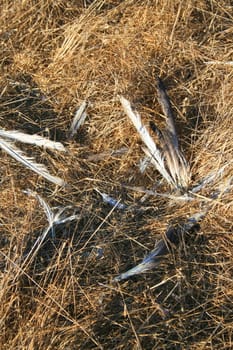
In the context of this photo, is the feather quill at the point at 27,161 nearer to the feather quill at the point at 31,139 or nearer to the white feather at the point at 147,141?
the feather quill at the point at 31,139

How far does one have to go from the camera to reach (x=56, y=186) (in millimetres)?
2949

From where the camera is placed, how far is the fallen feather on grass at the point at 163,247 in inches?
105

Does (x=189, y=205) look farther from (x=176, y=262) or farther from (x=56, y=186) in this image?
(x=56, y=186)

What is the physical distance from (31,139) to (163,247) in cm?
95

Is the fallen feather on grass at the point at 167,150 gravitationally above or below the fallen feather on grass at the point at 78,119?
below

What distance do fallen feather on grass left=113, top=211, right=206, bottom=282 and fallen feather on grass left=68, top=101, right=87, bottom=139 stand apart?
2.67 ft

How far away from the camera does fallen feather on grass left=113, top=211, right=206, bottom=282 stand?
2.68m

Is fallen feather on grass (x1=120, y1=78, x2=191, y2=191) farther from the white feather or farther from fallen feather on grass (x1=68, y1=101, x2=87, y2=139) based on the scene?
fallen feather on grass (x1=68, y1=101, x2=87, y2=139)

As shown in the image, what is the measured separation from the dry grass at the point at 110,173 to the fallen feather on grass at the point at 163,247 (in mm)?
37

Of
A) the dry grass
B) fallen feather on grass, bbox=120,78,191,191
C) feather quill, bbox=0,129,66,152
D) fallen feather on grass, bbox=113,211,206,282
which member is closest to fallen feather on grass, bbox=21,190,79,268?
the dry grass

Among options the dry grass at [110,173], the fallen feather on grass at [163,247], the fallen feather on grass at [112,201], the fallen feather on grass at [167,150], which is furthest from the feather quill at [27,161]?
the fallen feather on grass at [163,247]

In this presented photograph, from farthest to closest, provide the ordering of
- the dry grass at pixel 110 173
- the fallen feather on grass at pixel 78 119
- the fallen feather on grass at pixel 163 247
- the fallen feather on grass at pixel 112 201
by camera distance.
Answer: the fallen feather on grass at pixel 78 119 → the fallen feather on grass at pixel 112 201 → the fallen feather on grass at pixel 163 247 → the dry grass at pixel 110 173

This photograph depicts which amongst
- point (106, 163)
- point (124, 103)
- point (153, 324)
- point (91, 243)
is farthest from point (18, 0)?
point (153, 324)

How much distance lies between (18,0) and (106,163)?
1348mm
